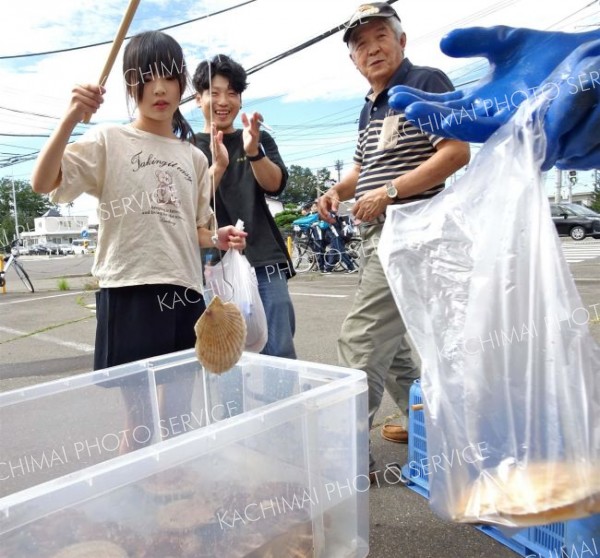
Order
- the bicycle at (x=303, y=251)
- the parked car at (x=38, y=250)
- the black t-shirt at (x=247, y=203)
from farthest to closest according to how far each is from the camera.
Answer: the parked car at (x=38, y=250)
the bicycle at (x=303, y=251)
the black t-shirt at (x=247, y=203)

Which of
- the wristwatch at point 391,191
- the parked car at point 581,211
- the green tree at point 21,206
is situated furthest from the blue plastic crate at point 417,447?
the green tree at point 21,206

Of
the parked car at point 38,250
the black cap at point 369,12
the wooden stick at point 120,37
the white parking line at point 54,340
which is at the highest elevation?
the black cap at point 369,12

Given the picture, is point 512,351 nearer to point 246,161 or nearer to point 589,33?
point 589,33

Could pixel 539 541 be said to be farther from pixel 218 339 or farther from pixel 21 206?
pixel 21 206

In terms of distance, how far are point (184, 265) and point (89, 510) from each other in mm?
857

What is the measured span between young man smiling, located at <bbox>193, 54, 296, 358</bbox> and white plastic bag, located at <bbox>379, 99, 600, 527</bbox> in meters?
1.13

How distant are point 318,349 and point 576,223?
13641 mm

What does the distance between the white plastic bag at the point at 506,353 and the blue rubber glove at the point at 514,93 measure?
0.14 ft

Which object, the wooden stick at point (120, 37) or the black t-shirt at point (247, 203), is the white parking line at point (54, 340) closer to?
the black t-shirt at point (247, 203)

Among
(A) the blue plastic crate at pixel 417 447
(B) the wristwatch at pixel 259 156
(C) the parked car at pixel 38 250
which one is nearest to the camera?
(A) the blue plastic crate at pixel 417 447

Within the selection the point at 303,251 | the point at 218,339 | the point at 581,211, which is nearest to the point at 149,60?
the point at 218,339

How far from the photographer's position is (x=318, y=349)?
157 inches

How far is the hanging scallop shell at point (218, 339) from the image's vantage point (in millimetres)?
1329

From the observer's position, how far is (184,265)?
1596 mm
